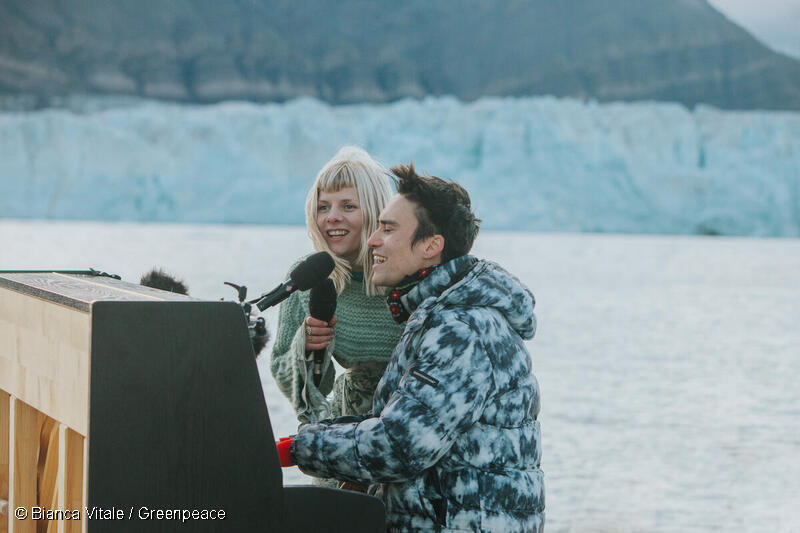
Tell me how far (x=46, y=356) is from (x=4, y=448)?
0.59 m

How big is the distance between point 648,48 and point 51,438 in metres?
51.0

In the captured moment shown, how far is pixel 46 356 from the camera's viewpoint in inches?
Answer: 60.2

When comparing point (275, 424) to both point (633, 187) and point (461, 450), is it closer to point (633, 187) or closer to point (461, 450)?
point (461, 450)

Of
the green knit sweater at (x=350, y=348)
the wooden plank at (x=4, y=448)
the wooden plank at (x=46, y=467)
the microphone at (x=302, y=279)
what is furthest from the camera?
the green knit sweater at (x=350, y=348)

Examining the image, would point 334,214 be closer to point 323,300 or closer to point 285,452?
point 323,300

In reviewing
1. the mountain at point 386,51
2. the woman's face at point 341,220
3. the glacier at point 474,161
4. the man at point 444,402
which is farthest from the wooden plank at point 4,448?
the mountain at point 386,51

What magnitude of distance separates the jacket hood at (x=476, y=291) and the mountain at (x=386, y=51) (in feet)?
152

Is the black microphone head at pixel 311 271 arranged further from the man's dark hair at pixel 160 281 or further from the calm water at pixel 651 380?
the calm water at pixel 651 380

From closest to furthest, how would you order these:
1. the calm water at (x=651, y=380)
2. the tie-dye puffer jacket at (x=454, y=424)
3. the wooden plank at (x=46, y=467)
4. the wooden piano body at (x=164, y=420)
A: the wooden piano body at (x=164, y=420)
the tie-dye puffer jacket at (x=454, y=424)
the wooden plank at (x=46, y=467)
the calm water at (x=651, y=380)

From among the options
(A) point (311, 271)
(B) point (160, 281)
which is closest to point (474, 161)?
(B) point (160, 281)

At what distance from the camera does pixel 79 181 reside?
29891 mm

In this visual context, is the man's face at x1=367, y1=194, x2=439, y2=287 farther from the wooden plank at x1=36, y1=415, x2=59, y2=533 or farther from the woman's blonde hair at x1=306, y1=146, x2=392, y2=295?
the wooden plank at x1=36, y1=415, x2=59, y2=533

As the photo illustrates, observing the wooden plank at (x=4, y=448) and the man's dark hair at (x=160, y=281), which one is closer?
the wooden plank at (x=4, y=448)

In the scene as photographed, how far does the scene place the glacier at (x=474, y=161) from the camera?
28.6 metres
